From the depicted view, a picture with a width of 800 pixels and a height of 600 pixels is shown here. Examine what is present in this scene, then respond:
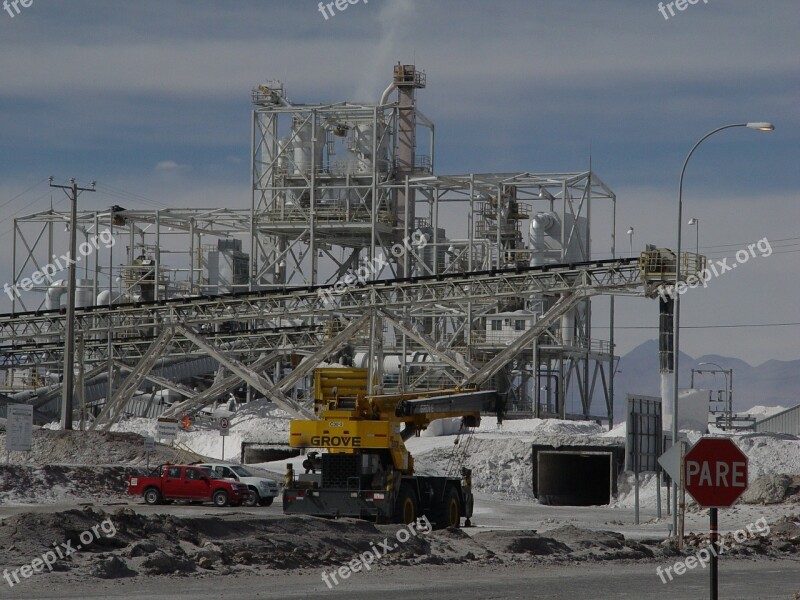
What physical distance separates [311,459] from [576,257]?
47.0 m

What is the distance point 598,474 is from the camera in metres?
56.5

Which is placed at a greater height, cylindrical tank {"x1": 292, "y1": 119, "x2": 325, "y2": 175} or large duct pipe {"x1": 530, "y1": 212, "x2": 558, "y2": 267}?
cylindrical tank {"x1": 292, "y1": 119, "x2": 325, "y2": 175}

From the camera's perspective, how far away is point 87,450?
48844mm

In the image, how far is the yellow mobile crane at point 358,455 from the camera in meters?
27.8

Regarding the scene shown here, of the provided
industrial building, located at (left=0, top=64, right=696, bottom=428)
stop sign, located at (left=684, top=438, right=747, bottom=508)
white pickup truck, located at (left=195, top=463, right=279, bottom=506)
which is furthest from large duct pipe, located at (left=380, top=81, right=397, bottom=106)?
stop sign, located at (left=684, top=438, right=747, bottom=508)

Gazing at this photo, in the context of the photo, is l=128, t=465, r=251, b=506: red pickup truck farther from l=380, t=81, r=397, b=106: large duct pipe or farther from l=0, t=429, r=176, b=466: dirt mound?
l=380, t=81, r=397, b=106: large duct pipe

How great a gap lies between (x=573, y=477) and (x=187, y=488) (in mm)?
21789

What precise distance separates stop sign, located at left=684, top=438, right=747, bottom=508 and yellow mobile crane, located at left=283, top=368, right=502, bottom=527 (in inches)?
623

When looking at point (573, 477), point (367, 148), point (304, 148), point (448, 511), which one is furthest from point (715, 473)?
point (304, 148)

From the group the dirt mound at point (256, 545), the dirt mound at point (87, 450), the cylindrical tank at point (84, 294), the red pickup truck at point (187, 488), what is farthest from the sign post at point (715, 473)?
the cylindrical tank at point (84, 294)

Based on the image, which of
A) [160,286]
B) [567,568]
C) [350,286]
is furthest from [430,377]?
[567,568]

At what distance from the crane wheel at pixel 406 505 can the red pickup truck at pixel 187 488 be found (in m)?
9.37

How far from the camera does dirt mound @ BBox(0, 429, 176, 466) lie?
48.2 meters

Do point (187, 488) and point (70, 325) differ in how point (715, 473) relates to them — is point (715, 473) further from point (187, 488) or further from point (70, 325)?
point (70, 325)
